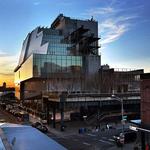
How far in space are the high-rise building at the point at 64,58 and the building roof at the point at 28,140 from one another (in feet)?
302

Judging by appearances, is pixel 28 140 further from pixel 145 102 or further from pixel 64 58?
pixel 64 58

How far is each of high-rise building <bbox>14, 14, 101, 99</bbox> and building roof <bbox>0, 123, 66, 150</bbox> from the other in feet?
302

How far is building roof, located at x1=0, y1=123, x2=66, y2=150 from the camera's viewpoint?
2948cm

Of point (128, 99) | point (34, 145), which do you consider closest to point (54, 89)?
point (128, 99)

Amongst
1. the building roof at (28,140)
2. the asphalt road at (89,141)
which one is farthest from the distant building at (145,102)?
the building roof at (28,140)

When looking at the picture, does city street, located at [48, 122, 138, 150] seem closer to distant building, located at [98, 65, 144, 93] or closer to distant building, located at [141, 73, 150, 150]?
distant building, located at [141, 73, 150, 150]

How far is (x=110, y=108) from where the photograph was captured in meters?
101

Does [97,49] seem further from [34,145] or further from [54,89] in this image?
[34,145]

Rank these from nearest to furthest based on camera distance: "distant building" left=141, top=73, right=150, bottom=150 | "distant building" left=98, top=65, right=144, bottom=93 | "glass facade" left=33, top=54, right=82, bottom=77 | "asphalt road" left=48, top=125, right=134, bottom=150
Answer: "distant building" left=141, top=73, right=150, bottom=150 < "asphalt road" left=48, top=125, right=134, bottom=150 < "glass facade" left=33, top=54, right=82, bottom=77 < "distant building" left=98, top=65, right=144, bottom=93

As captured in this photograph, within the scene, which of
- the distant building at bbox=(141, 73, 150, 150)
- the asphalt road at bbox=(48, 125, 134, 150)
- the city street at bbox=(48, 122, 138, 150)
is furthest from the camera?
the city street at bbox=(48, 122, 138, 150)

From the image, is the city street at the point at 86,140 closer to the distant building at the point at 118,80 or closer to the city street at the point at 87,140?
the city street at the point at 87,140

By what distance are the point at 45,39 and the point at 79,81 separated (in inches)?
1252

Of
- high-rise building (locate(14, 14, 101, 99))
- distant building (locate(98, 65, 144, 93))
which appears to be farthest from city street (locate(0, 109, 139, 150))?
distant building (locate(98, 65, 144, 93))

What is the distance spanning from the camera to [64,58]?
139 metres
